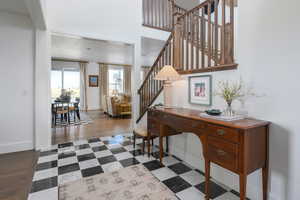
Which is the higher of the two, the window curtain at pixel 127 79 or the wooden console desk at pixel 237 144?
the window curtain at pixel 127 79

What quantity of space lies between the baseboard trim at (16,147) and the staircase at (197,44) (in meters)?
2.35

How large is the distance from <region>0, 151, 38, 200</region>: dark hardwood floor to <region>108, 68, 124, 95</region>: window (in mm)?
6692

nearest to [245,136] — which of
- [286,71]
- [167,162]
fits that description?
[286,71]

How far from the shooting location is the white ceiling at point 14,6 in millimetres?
2629

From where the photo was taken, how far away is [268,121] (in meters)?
1.55

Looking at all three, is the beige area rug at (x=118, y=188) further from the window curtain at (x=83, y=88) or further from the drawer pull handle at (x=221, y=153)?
the window curtain at (x=83, y=88)

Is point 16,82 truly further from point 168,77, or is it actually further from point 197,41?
point 197,41

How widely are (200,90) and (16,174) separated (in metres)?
2.88

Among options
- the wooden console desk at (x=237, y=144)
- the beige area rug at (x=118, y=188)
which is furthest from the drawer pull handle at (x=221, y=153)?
the beige area rug at (x=118, y=188)

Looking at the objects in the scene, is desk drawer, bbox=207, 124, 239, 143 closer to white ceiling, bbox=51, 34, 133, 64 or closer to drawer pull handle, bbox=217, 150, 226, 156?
drawer pull handle, bbox=217, 150, 226, 156

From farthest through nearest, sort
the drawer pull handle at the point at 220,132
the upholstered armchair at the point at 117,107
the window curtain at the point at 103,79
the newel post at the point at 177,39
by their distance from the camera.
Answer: the window curtain at the point at 103,79 < the upholstered armchair at the point at 117,107 < the newel post at the point at 177,39 < the drawer pull handle at the point at 220,132

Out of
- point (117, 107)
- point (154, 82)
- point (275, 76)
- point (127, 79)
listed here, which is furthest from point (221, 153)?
point (127, 79)

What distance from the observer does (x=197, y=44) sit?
2402 mm

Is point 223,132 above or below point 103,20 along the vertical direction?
below
